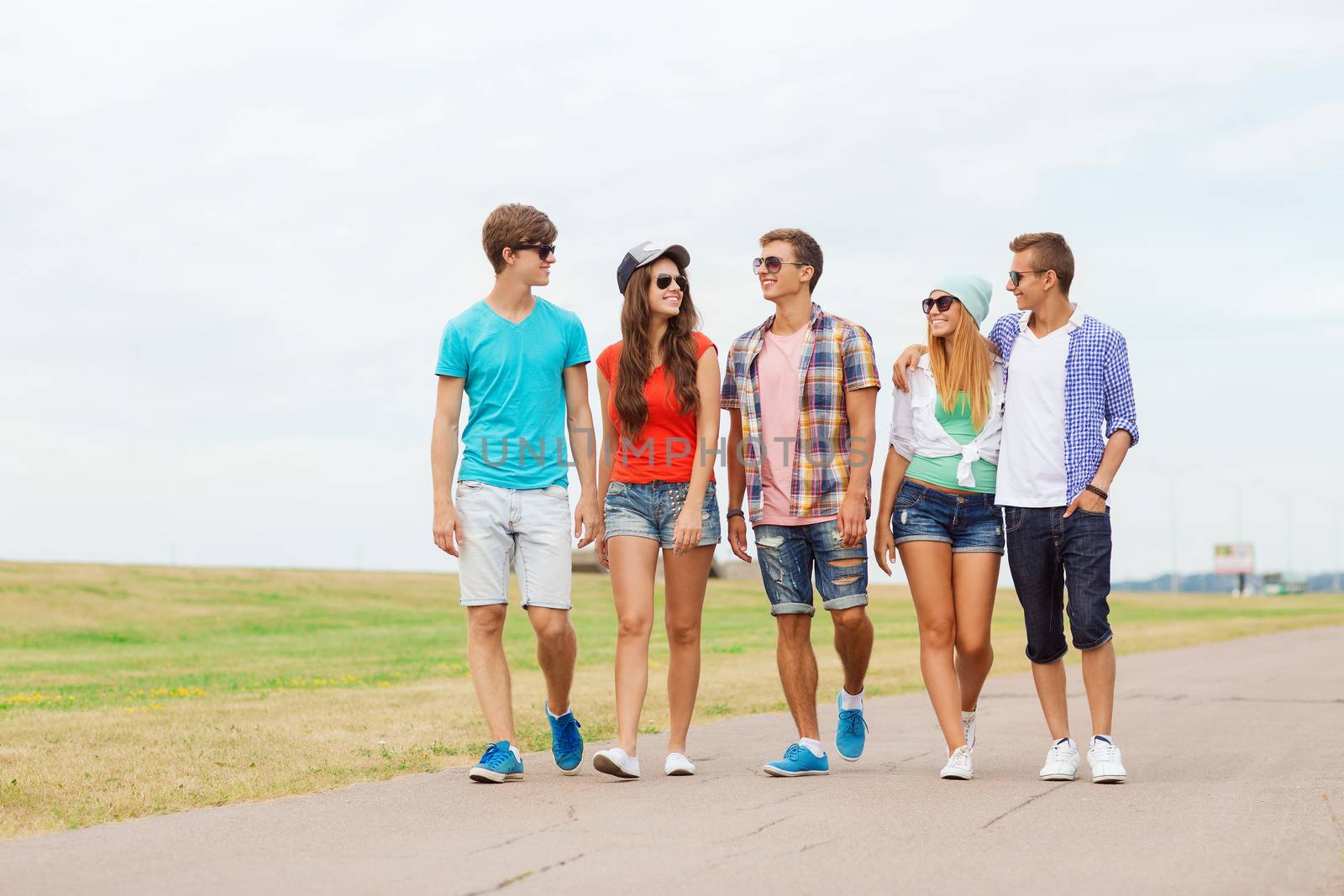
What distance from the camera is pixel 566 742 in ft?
23.1

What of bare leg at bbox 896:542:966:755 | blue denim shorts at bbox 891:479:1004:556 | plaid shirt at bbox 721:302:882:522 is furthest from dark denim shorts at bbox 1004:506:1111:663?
plaid shirt at bbox 721:302:882:522

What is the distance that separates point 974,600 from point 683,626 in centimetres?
138

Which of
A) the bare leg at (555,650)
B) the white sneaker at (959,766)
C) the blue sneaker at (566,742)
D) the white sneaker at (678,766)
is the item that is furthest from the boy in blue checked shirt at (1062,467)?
the blue sneaker at (566,742)

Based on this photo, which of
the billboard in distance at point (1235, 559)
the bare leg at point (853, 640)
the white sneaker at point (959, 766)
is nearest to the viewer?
the white sneaker at point (959, 766)

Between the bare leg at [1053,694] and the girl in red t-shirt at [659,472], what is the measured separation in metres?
1.70

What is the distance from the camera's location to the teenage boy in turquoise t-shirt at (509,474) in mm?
6895

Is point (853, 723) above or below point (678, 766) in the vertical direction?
above

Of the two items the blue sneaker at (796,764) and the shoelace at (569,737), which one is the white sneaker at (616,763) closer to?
the shoelace at (569,737)

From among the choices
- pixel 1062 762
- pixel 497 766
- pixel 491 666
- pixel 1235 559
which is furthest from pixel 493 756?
pixel 1235 559

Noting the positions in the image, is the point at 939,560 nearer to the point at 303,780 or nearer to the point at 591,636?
the point at 303,780

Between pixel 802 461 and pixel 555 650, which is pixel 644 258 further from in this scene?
pixel 555 650

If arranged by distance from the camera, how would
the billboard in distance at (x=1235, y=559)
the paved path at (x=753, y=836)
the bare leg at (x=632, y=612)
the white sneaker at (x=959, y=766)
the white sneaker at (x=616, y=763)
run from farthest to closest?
the billboard in distance at (x=1235, y=559), the bare leg at (x=632, y=612), the white sneaker at (x=959, y=766), the white sneaker at (x=616, y=763), the paved path at (x=753, y=836)

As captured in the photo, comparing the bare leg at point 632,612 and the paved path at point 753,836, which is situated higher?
the bare leg at point 632,612

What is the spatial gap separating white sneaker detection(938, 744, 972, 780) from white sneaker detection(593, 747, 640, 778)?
4.69 ft
